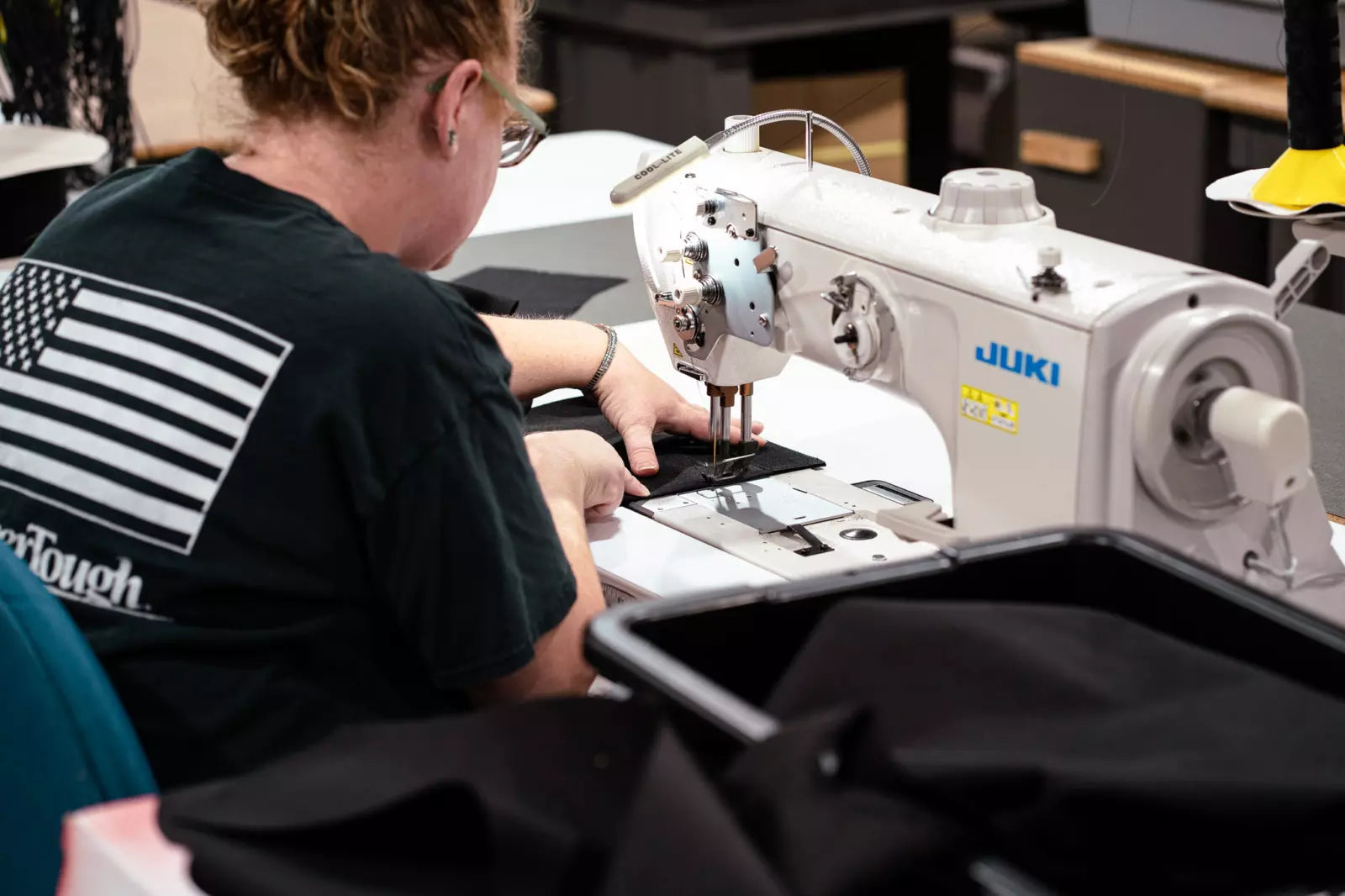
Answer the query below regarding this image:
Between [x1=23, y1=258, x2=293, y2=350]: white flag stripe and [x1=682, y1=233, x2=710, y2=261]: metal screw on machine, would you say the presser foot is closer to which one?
[x1=682, y1=233, x2=710, y2=261]: metal screw on machine

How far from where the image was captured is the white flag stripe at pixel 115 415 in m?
1.17

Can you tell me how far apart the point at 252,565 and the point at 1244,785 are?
700 millimetres

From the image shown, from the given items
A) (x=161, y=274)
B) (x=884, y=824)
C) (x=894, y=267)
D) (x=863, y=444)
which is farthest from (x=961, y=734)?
(x=863, y=444)

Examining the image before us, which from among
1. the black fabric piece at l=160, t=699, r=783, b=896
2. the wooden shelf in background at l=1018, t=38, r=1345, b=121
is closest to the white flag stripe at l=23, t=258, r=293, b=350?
the black fabric piece at l=160, t=699, r=783, b=896

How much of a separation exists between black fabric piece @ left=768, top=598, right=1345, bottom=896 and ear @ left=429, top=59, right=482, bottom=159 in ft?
1.89

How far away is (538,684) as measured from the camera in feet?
4.10

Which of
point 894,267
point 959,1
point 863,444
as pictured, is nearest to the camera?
point 894,267

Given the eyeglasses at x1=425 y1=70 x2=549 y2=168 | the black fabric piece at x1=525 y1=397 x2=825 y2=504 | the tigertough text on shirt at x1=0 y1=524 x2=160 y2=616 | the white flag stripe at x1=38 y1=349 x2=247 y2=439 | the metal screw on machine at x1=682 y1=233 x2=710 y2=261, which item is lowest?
the black fabric piece at x1=525 y1=397 x2=825 y2=504

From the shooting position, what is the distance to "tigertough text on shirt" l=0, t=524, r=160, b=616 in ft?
3.94

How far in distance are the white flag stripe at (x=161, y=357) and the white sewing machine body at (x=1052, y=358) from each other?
507 mm

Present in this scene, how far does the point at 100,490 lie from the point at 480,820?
52 centimetres

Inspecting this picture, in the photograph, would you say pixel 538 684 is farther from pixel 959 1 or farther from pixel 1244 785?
pixel 959 1

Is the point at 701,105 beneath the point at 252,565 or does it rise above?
beneath

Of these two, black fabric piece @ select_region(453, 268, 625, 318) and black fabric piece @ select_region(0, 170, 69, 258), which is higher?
black fabric piece @ select_region(0, 170, 69, 258)
